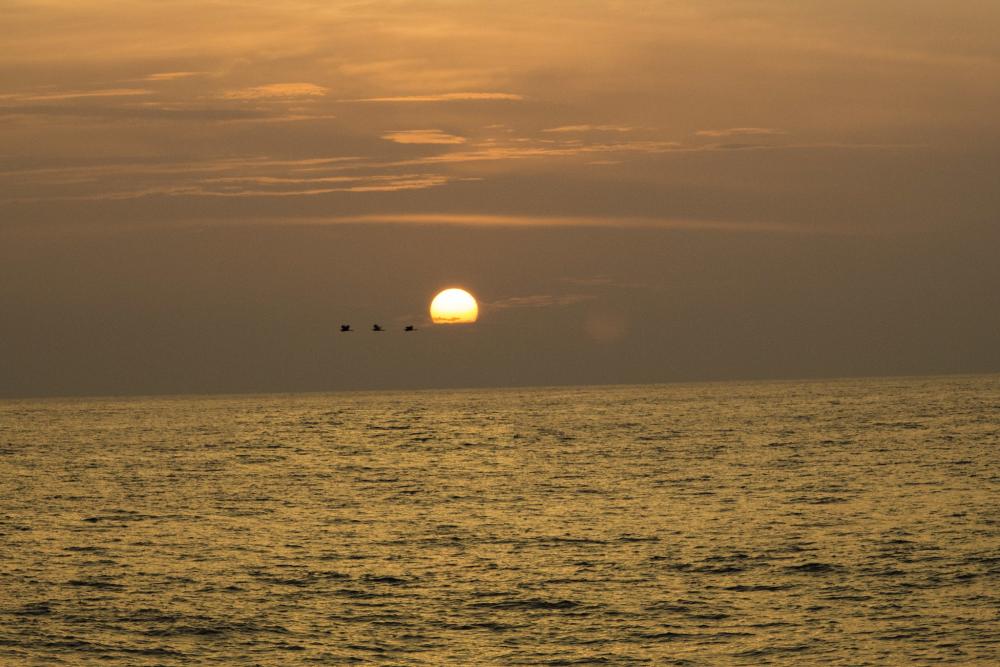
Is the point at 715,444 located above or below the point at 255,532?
above

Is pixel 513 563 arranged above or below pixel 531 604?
above

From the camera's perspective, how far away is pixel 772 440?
454ft

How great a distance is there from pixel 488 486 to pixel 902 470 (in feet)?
93.6

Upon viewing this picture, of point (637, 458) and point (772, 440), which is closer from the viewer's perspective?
point (637, 458)

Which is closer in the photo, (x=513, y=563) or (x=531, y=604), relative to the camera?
(x=531, y=604)

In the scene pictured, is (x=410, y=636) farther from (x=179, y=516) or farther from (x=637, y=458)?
(x=637, y=458)

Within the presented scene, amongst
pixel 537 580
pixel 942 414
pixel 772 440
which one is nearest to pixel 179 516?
pixel 537 580

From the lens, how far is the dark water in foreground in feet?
127

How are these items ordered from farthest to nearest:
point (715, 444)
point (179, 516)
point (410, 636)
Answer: point (715, 444) < point (179, 516) < point (410, 636)

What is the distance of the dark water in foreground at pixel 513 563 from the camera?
127 feet

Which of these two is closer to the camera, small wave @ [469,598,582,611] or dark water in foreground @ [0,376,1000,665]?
dark water in foreground @ [0,376,1000,665]

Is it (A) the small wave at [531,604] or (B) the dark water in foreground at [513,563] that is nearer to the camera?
(B) the dark water in foreground at [513,563]

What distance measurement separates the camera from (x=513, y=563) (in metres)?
52.1

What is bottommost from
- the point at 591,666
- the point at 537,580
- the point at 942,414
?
the point at 591,666
